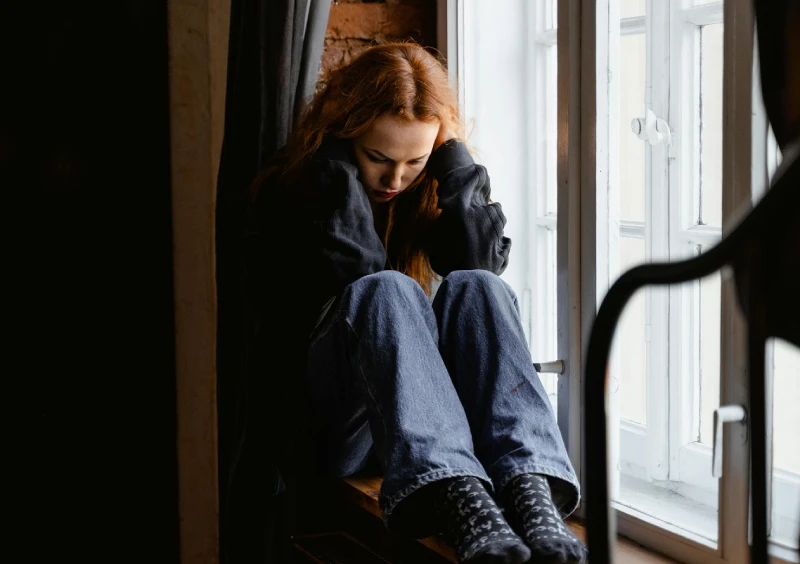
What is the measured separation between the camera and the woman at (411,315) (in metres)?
1.24

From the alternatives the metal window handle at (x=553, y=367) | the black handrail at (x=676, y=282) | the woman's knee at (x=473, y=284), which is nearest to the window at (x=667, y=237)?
the metal window handle at (x=553, y=367)

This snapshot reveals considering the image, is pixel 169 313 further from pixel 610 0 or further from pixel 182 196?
pixel 610 0

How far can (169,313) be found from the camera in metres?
2.05

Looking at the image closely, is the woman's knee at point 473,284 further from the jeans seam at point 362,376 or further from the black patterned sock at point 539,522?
the black patterned sock at point 539,522

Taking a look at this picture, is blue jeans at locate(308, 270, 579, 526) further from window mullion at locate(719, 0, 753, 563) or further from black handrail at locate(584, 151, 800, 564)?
black handrail at locate(584, 151, 800, 564)

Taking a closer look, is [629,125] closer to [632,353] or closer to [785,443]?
[632,353]

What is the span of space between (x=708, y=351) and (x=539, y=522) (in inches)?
17.4

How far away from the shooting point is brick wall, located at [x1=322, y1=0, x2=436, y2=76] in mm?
2021

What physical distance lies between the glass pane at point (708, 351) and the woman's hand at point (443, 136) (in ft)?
1.84

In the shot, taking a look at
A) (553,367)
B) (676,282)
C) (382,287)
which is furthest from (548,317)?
(676,282)

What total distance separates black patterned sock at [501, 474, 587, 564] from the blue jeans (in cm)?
2

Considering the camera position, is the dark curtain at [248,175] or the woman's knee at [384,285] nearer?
the woman's knee at [384,285]

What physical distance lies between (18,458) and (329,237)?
3.06 feet

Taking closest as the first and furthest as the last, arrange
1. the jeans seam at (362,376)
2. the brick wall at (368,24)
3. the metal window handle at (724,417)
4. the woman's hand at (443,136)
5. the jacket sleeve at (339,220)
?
1. the metal window handle at (724,417)
2. the jeans seam at (362,376)
3. the jacket sleeve at (339,220)
4. the woman's hand at (443,136)
5. the brick wall at (368,24)
